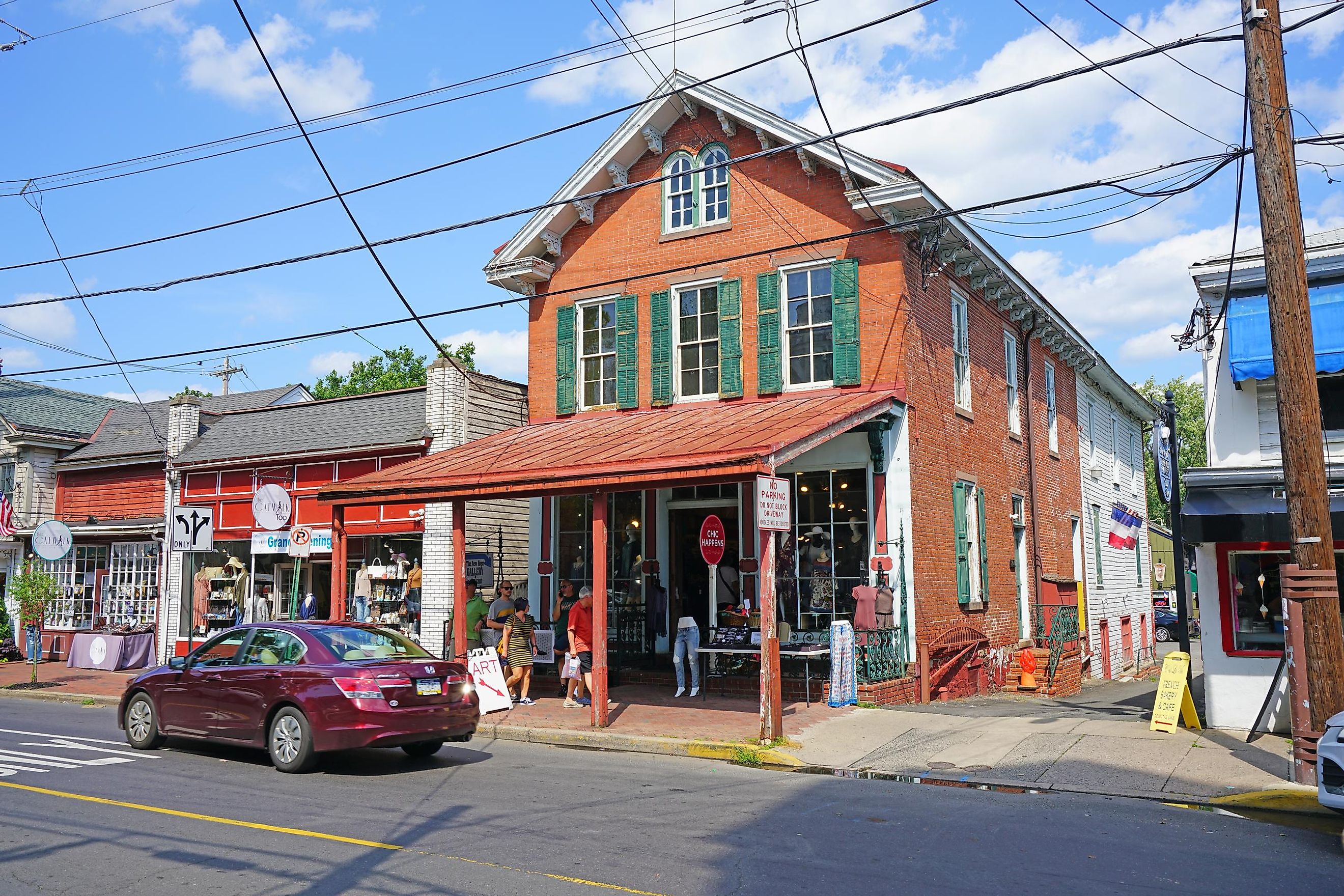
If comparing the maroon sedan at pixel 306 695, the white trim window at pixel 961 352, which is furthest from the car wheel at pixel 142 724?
the white trim window at pixel 961 352

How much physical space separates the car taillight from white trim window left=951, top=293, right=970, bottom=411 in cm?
1196

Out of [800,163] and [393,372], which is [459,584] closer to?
[800,163]

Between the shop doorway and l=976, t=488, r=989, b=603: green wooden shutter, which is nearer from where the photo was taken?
the shop doorway

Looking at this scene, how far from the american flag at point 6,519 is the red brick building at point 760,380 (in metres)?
16.1

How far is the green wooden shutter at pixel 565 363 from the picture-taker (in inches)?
760

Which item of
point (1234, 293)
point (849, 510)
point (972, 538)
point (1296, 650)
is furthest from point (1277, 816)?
point (972, 538)

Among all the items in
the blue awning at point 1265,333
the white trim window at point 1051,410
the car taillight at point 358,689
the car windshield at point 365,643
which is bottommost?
the car taillight at point 358,689

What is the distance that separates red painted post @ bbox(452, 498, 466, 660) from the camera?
15.1 meters

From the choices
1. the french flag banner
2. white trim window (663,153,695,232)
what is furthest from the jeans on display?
the french flag banner

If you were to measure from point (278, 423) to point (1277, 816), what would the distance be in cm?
2086

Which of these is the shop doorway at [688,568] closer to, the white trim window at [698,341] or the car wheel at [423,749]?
the white trim window at [698,341]

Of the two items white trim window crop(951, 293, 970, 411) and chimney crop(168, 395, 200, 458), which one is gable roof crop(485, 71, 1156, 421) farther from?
chimney crop(168, 395, 200, 458)

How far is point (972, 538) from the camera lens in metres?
18.8

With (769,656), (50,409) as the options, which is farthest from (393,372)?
(769,656)
